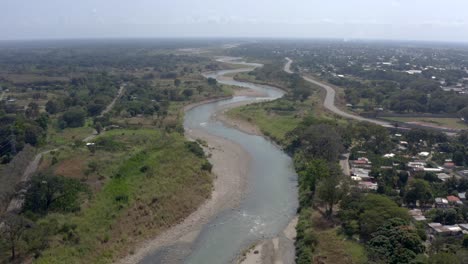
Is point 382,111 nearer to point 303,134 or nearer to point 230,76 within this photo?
point 303,134

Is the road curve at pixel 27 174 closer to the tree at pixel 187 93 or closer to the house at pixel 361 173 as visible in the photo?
the tree at pixel 187 93

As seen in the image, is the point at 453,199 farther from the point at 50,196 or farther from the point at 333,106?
the point at 333,106

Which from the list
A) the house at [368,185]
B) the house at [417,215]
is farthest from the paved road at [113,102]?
the house at [417,215]

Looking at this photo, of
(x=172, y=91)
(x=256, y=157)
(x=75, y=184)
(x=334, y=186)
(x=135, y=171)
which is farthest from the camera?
(x=172, y=91)

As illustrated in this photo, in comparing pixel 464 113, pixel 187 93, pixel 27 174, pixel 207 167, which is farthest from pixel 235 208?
pixel 187 93

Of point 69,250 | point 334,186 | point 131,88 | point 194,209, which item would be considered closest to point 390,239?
point 334,186
